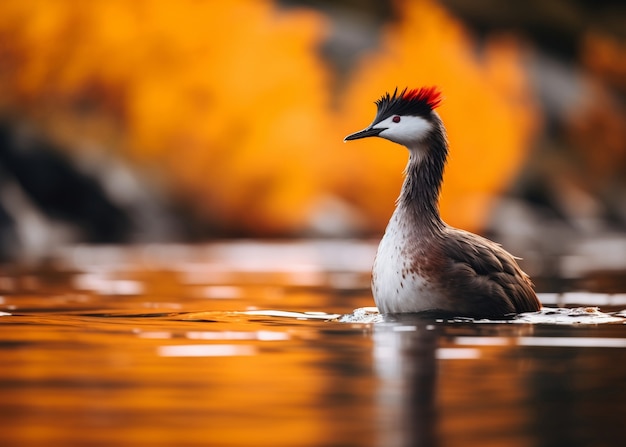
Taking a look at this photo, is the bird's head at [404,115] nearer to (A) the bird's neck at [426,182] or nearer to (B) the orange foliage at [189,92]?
(A) the bird's neck at [426,182]

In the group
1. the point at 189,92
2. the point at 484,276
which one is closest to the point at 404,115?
the point at 484,276

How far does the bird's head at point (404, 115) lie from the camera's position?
10867 mm

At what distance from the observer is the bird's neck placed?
1057 centimetres

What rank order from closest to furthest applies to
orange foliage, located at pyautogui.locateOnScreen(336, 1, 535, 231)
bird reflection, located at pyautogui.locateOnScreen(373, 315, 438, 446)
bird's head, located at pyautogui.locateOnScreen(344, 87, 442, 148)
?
1. bird reflection, located at pyautogui.locateOnScreen(373, 315, 438, 446)
2. bird's head, located at pyautogui.locateOnScreen(344, 87, 442, 148)
3. orange foliage, located at pyautogui.locateOnScreen(336, 1, 535, 231)

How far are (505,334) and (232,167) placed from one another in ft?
101

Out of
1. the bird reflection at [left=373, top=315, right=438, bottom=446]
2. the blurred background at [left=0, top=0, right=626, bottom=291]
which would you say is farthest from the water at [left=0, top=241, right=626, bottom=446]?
the blurred background at [left=0, top=0, right=626, bottom=291]

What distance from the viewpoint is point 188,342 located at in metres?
8.66

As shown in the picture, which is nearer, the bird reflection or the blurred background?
the bird reflection

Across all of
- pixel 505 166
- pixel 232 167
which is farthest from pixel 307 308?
pixel 505 166

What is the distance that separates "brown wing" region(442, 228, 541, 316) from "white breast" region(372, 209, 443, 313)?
0.62 feet

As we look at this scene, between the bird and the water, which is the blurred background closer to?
the bird

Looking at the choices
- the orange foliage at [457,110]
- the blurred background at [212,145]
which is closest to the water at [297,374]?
the blurred background at [212,145]

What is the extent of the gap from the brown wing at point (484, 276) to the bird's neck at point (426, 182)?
209 millimetres

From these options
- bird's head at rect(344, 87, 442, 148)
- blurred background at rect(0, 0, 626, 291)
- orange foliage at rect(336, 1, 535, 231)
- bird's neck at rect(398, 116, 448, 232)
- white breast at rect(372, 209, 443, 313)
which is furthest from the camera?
orange foliage at rect(336, 1, 535, 231)
